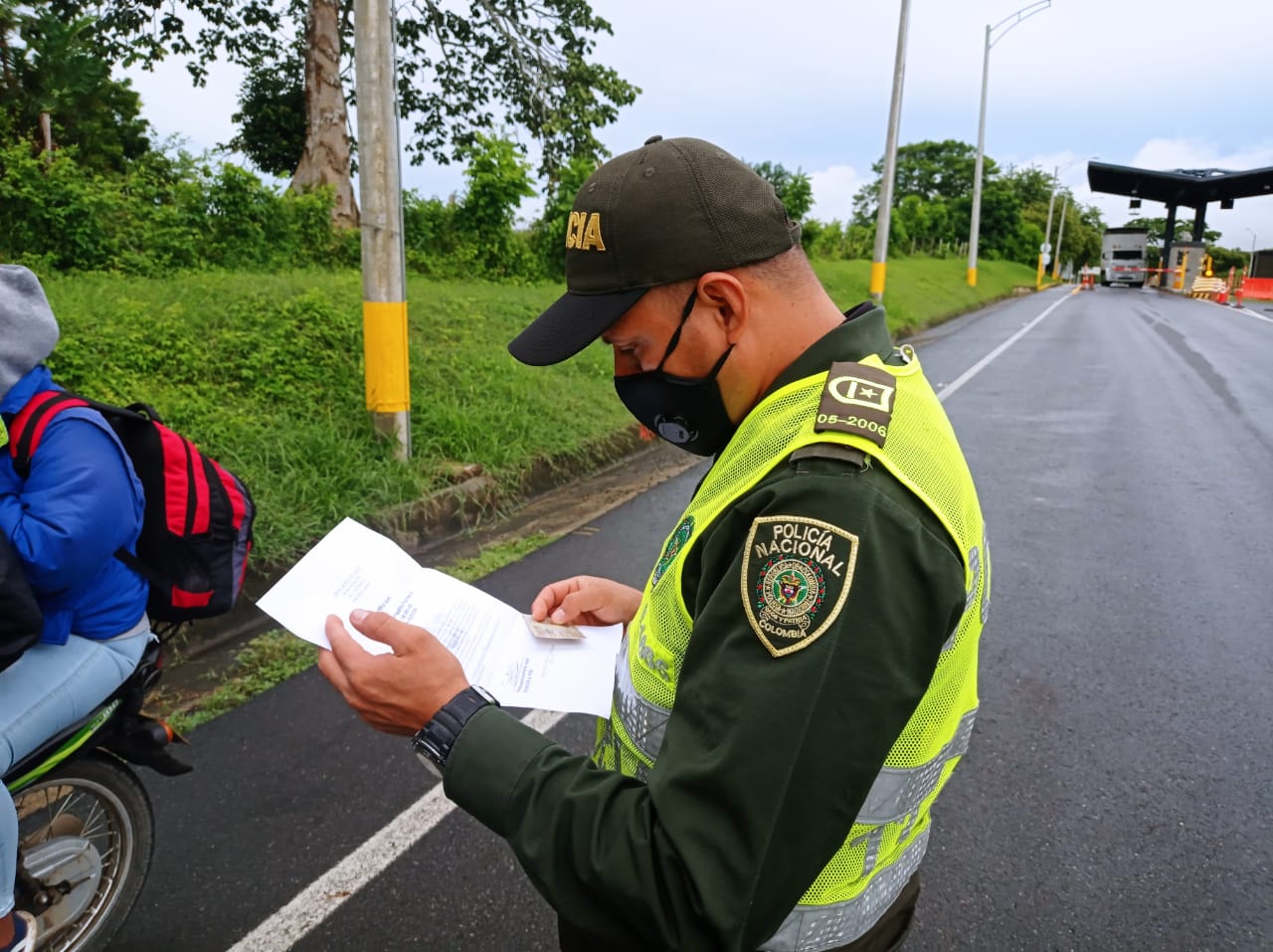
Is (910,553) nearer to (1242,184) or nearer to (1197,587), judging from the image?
(1197,587)

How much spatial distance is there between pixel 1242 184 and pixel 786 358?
2324 inches

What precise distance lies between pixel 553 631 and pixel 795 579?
2.70ft

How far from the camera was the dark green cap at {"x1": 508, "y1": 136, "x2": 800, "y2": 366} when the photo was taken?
3.90ft

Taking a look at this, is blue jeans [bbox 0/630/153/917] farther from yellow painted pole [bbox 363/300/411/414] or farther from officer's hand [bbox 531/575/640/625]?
yellow painted pole [bbox 363/300/411/414]

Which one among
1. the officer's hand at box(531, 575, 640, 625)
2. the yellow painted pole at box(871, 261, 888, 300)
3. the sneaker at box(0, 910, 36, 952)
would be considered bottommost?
the sneaker at box(0, 910, 36, 952)

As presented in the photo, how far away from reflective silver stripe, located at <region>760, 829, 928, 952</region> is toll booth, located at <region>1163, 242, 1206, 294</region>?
47158mm

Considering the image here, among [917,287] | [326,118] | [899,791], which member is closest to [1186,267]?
[917,287]

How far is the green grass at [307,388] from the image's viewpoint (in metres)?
5.28

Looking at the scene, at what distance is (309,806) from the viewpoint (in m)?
2.85

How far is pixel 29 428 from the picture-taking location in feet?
6.50

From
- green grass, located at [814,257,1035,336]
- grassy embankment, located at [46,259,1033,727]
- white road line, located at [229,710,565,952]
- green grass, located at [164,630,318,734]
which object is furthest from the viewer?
green grass, located at [814,257,1035,336]

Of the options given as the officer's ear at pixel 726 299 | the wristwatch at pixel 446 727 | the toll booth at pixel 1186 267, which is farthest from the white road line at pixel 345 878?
the toll booth at pixel 1186 267

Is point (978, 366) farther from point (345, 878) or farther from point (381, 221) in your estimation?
point (345, 878)

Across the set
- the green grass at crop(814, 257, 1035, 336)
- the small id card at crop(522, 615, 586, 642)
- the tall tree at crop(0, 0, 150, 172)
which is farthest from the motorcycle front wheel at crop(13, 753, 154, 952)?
the green grass at crop(814, 257, 1035, 336)
